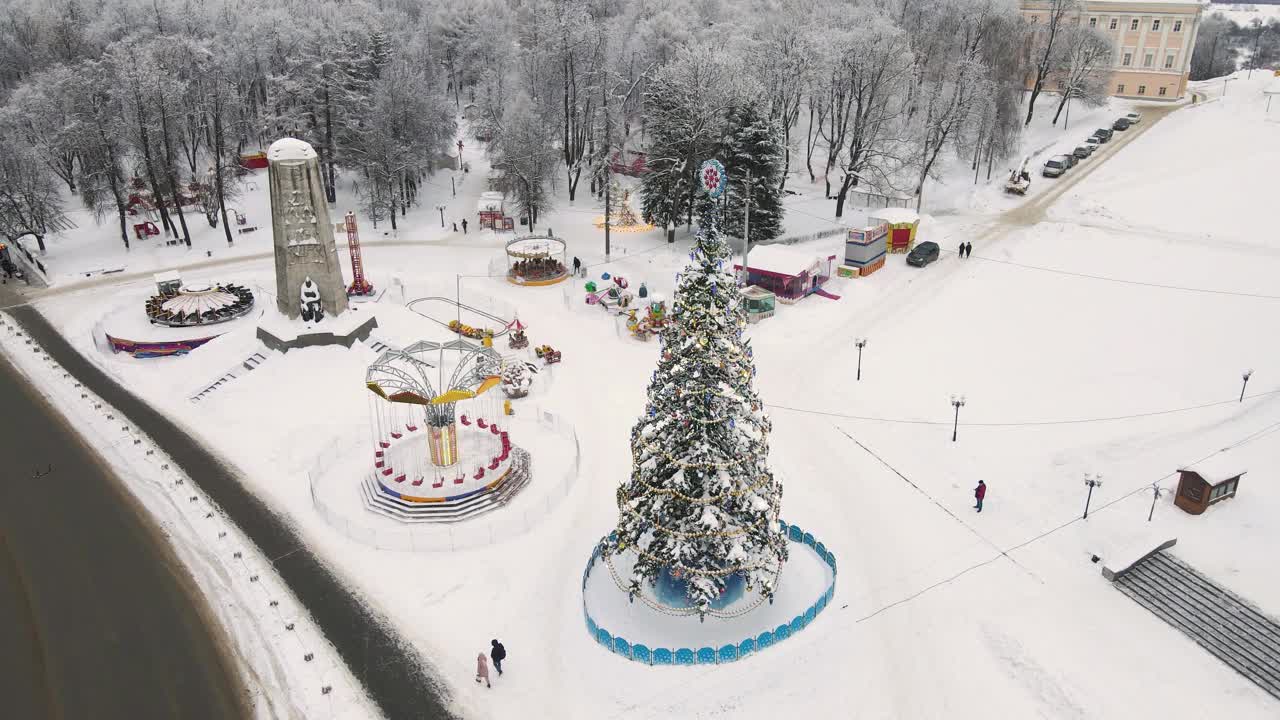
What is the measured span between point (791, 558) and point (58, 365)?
32.4 m

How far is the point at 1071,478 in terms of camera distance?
85.7 feet

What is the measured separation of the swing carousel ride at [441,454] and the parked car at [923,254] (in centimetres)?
2732

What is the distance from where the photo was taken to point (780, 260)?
137ft

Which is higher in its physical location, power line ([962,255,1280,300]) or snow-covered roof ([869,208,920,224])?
snow-covered roof ([869,208,920,224])

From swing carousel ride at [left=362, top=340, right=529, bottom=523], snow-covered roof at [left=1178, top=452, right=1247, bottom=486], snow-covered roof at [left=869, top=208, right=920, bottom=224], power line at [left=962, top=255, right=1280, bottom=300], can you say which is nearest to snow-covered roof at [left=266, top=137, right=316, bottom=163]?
swing carousel ride at [left=362, top=340, right=529, bottom=523]

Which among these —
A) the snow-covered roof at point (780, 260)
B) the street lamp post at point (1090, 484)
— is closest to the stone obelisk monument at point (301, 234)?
the snow-covered roof at point (780, 260)

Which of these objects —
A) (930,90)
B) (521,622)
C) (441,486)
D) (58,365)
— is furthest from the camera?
(930,90)

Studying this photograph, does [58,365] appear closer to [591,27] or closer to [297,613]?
[297,613]

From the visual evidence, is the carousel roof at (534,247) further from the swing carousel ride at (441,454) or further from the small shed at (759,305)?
the swing carousel ride at (441,454)

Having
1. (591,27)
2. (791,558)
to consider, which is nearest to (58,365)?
(791,558)

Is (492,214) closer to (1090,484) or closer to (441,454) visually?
(441,454)

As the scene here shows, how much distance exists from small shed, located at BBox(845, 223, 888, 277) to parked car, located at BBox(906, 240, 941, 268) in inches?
69.8

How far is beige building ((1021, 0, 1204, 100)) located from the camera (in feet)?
242

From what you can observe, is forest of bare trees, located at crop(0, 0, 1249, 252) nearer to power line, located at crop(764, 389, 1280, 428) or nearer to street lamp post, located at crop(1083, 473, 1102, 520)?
power line, located at crop(764, 389, 1280, 428)
